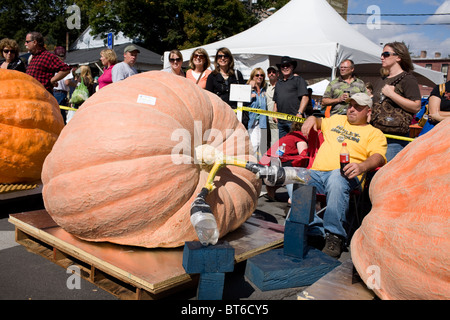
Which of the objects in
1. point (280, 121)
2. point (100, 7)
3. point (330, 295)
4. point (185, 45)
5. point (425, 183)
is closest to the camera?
point (425, 183)

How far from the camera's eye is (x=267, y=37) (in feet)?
30.5

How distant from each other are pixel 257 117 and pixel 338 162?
3.15m

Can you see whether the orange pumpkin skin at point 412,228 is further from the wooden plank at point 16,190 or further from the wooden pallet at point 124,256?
the wooden plank at point 16,190

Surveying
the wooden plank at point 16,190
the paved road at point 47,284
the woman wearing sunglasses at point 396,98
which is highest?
the woman wearing sunglasses at point 396,98

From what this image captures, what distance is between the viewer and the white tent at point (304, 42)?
8.01 meters

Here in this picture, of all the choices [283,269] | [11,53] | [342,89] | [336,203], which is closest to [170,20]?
[11,53]

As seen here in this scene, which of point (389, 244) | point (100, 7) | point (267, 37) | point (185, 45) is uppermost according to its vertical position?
point (100, 7)

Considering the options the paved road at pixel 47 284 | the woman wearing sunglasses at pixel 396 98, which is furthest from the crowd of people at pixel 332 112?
the paved road at pixel 47 284

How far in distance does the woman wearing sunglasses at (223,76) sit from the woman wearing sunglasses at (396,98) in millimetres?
2104

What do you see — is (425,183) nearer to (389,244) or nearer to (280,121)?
(389,244)

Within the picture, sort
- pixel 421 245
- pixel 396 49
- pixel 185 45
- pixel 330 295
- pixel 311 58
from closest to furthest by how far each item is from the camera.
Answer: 1. pixel 421 245
2. pixel 330 295
3. pixel 396 49
4. pixel 311 58
5. pixel 185 45

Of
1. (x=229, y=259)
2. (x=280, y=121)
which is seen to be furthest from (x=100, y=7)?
(x=229, y=259)

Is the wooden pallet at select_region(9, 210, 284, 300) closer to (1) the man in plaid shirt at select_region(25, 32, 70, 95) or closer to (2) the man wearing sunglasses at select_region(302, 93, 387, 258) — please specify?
(2) the man wearing sunglasses at select_region(302, 93, 387, 258)

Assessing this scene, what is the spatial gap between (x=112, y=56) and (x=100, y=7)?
2284 cm
